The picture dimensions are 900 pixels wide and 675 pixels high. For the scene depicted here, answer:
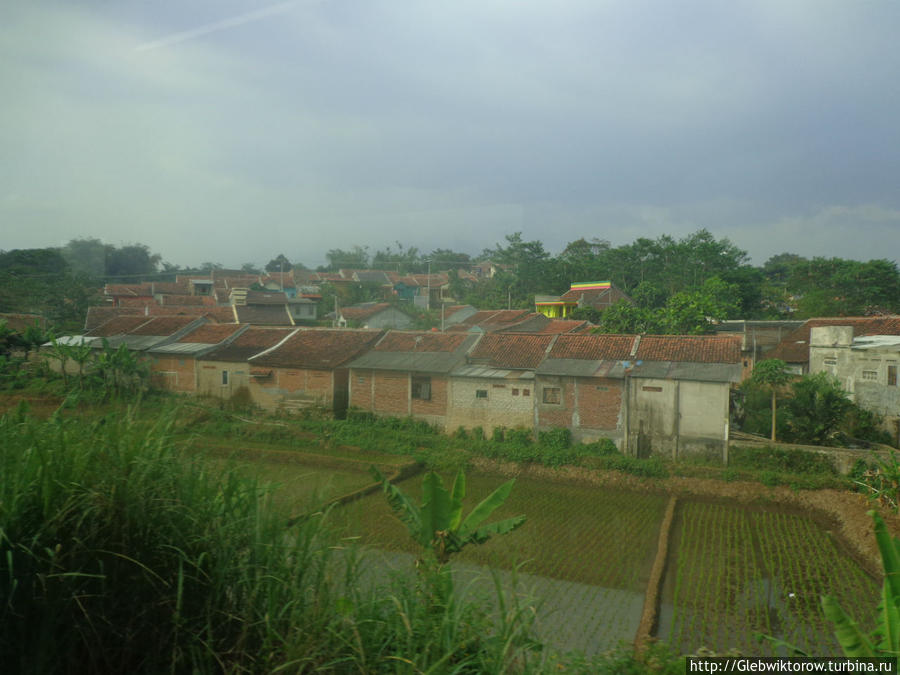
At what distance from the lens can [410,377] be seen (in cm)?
1794

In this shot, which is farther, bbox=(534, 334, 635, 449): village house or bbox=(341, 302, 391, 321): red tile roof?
bbox=(341, 302, 391, 321): red tile roof

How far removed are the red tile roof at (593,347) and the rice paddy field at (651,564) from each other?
13.6 feet

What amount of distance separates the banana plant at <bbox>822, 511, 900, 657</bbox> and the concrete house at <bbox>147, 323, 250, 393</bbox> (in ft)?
68.8

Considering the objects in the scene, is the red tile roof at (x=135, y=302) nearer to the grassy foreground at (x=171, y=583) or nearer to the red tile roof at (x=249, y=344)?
the red tile roof at (x=249, y=344)

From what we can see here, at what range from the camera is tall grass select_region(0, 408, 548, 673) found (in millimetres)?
2936

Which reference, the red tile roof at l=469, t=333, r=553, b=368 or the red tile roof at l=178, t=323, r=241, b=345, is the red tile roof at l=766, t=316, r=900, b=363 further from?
the red tile roof at l=178, t=323, r=241, b=345

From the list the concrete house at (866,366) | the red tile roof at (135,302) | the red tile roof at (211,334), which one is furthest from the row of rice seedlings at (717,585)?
the red tile roof at (135,302)

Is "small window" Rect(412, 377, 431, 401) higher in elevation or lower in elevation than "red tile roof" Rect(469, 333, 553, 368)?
lower

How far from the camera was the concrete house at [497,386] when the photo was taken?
54.1 feet

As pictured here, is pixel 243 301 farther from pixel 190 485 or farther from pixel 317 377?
pixel 190 485

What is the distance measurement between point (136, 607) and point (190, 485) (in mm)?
708

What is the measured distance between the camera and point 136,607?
315cm

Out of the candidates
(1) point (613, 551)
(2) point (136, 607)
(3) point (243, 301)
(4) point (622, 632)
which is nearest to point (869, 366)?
(1) point (613, 551)

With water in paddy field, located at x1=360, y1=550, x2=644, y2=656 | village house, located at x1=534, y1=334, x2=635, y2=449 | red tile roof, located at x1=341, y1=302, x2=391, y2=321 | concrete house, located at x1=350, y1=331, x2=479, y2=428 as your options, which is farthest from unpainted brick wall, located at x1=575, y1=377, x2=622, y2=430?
red tile roof, located at x1=341, y1=302, x2=391, y2=321
